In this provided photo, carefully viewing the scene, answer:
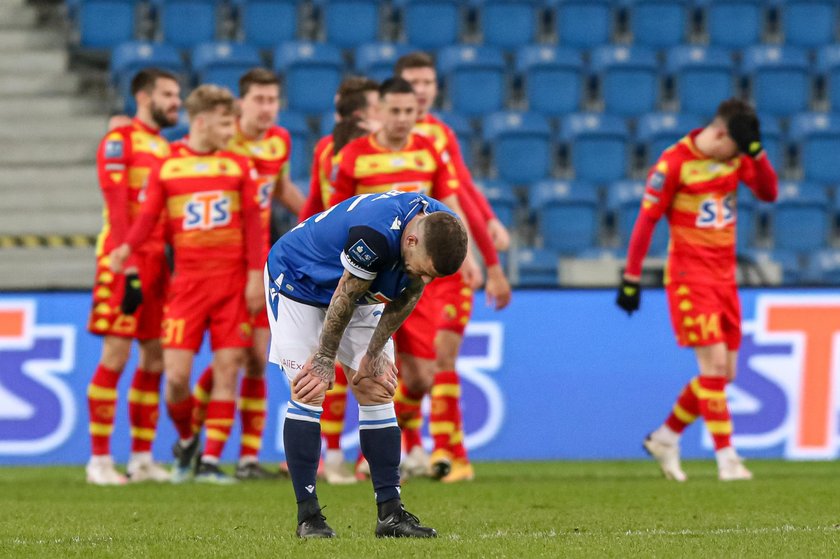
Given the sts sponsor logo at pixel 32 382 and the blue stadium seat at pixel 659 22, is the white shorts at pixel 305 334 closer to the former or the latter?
the sts sponsor logo at pixel 32 382

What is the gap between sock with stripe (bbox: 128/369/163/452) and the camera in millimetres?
8664

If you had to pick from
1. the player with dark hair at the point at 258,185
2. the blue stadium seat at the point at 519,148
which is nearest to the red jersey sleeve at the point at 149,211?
the player with dark hair at the point at 258,185

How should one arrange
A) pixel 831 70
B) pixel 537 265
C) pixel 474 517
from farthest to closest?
pixel 831 70 → pixel 537 265 → pixel 474 517

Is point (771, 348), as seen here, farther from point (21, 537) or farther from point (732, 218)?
point (21, 537)

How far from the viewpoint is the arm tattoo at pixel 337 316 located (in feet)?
16.1

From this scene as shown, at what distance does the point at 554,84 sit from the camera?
14906 mm

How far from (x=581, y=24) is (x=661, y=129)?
2063 mm

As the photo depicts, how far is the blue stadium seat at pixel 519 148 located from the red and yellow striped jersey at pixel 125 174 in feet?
19.7

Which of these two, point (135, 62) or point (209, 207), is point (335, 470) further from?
point (135, 62)

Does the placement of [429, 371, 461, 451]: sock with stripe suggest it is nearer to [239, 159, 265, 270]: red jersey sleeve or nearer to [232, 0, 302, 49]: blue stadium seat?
[239, 159, 265, 270]: red jersey sleeve

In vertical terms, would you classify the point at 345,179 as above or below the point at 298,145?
above

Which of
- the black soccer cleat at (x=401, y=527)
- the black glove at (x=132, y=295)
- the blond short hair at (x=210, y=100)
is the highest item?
the blond short hair at (x=210, y=100)

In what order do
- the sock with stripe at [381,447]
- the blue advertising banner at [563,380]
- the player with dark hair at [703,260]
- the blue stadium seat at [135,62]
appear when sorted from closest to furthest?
the sock with stripe at [381,447]
the player with dark hair at [703,260]
the blue advertising banner at [563,380]
the blue stadium seat at [135,62]

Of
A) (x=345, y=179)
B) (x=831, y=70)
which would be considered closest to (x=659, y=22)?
(x=831, y=70)
